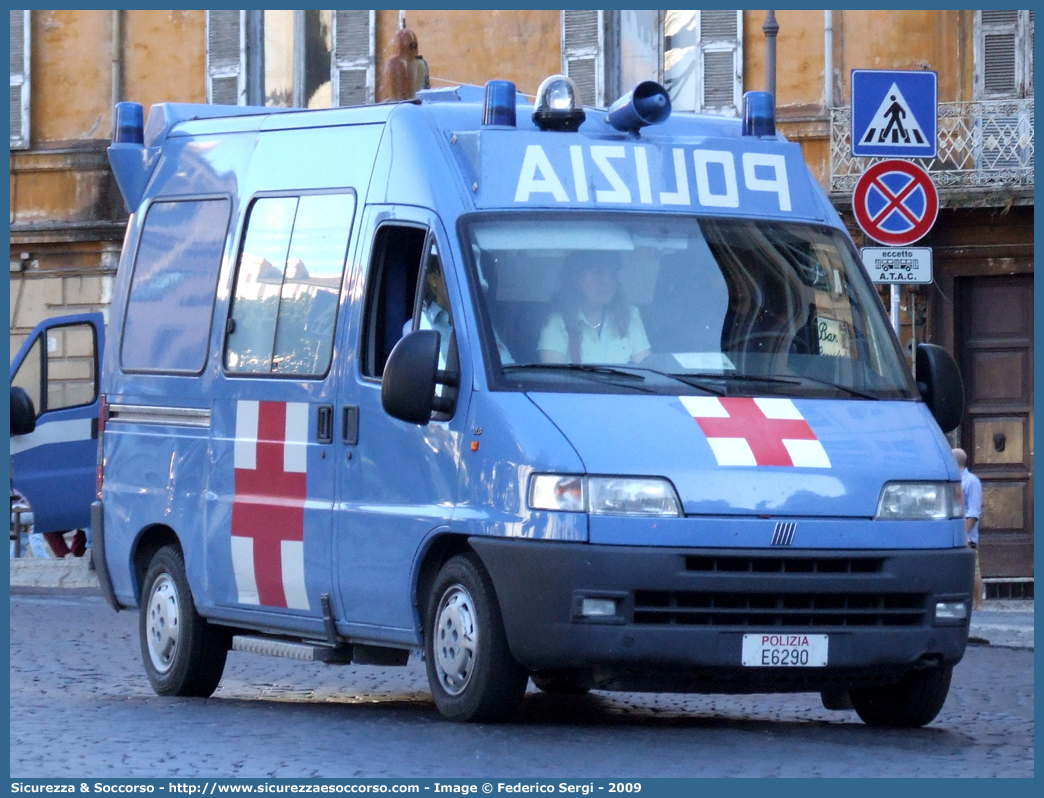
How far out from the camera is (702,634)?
8703 millimetres

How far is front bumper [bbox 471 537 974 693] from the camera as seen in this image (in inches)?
340

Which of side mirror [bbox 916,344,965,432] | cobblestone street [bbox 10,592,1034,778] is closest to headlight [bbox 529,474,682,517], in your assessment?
cobblestone street [bbox 10,592,1034,778]

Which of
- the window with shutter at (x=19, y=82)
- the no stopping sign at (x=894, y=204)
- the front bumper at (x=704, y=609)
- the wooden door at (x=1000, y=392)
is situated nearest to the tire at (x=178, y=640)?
the front bumper at (x=704, y=609)

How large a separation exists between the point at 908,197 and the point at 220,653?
630 centimetres

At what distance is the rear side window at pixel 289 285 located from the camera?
1033 centimetres

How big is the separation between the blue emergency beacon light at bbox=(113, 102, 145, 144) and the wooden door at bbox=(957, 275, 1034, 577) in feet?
45.9

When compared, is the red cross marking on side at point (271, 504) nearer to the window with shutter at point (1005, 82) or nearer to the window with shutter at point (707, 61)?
the window with shutter at point (1005, 82)

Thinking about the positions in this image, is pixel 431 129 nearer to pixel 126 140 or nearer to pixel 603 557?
pixel 603 557

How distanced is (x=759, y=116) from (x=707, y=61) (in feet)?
54.4

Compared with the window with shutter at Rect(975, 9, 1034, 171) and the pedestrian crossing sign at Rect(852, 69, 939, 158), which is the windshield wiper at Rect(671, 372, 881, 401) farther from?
the window with shutter at Rect(975, 9, 1034, 171)

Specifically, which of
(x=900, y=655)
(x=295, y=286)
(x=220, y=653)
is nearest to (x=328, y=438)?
(x=295, y=286)

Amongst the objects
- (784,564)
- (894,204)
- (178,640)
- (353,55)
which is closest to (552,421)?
(784,564)

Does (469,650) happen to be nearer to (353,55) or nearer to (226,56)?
(353,55)

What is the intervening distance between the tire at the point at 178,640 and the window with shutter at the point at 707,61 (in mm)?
15817
